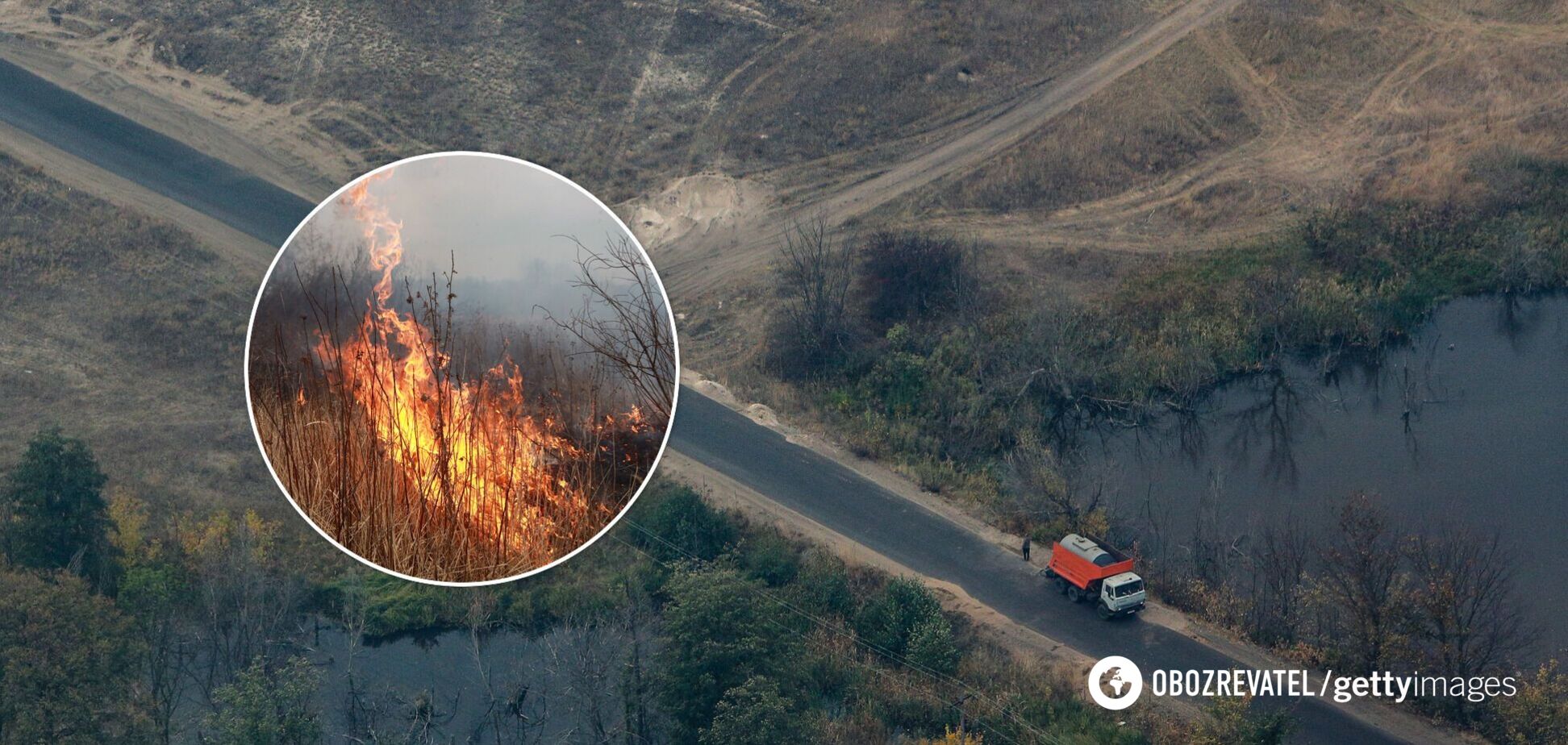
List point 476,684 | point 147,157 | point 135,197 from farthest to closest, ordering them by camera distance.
A: point 147,157 < point 135,197 < point 476,684

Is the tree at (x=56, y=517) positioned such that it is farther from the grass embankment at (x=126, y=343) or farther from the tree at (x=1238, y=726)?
the tree at (x=1238, y=726)

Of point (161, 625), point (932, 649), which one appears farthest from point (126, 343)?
point (932, 649)

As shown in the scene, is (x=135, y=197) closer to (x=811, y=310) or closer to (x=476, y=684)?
(x=811, y=310)

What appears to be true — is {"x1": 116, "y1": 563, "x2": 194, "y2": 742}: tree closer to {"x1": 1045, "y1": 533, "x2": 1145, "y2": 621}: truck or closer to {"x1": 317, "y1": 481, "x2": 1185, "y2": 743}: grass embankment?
{"x1": 317, "y1": 481, "x2": 1185, "y2": 743}: grass embankment

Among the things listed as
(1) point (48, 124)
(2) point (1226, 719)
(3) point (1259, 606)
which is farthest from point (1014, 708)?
(1) point (48, 124)

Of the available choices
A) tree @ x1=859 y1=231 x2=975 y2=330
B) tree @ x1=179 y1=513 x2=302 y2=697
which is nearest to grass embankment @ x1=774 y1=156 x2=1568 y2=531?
tree @ x1=859 y1=231 x2=975 y2=330

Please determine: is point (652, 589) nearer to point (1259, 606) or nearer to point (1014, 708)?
point (1014, 708)
